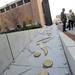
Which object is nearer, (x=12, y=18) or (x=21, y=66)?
(x=21, y=66)

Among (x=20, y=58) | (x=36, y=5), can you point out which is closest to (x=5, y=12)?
(x=36, y=5)

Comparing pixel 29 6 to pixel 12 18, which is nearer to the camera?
pixel 29 6

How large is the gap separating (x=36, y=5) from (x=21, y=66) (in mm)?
19829

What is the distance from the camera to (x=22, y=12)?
2494cm

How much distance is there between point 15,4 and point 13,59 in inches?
1007

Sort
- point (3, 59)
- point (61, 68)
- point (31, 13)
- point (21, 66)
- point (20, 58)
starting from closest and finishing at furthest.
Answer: point (61, 68) < point (3, 59) < point (21, 66) < point (20, 58) < point (31, 13)

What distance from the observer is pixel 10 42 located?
6.93ft

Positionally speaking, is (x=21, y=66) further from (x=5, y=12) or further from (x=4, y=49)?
(x=5, y=12)

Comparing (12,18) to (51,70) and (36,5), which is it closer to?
(36,5)

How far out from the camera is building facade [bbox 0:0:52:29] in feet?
68.6

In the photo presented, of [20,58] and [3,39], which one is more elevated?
[3,39]

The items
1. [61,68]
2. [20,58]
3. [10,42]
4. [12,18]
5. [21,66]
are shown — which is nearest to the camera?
[61,68]

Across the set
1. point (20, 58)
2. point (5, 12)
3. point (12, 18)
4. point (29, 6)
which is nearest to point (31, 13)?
point (29, 6)

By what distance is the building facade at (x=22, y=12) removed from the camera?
20903mm
